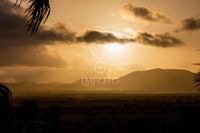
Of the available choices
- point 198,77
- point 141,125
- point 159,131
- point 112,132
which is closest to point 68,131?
point 112,132

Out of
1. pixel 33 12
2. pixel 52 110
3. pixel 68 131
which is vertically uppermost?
pixel 33 12

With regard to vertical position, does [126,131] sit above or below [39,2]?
below

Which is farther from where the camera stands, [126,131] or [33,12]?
[126,131]

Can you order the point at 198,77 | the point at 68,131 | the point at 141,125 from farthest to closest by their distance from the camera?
the point at 68,131, the point at 141,125, the point at 198,77

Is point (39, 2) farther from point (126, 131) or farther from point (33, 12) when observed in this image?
point (126, 131)

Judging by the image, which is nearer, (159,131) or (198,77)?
(198,77)

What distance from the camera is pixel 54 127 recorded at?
1834cm

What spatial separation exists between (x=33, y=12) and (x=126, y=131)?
33.4 meters

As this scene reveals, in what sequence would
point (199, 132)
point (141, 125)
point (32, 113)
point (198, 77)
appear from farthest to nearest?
point (141, 125) < point (32, 113) < point (199, 132) < point (198, 77)

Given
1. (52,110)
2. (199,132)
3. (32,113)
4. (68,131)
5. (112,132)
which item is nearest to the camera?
(199,132)

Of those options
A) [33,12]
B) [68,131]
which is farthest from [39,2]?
[68,131]

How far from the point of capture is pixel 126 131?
117 feet

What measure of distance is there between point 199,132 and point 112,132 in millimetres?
28619

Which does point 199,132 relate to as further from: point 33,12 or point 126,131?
point 126,131
